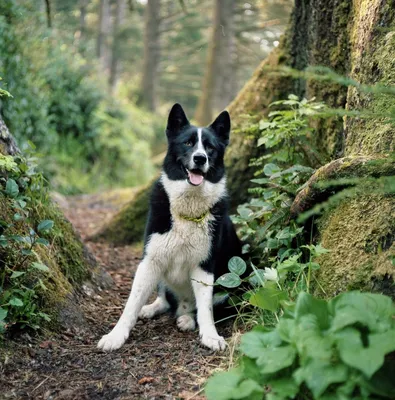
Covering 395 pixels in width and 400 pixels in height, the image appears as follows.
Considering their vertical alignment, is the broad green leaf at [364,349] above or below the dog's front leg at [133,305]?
above

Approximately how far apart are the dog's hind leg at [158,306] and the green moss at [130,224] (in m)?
2.01

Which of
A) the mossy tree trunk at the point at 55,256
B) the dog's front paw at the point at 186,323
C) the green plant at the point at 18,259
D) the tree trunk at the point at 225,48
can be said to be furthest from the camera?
the tree trunk at the point at 225,48

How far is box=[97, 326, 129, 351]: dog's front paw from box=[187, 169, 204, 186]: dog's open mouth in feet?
3.82

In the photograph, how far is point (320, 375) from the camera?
6.75 feet

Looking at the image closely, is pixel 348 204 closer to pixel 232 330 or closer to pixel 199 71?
pixel 232 330

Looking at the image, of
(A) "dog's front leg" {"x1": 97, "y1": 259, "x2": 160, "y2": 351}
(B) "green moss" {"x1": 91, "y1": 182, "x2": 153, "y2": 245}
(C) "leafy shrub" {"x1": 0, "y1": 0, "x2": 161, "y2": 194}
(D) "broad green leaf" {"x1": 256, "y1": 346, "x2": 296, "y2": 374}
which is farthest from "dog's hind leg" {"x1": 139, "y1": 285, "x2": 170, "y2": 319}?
(C) "leafy shrub" {"x1": 0, "y1": 0, "x2": 161, "y2": 194}

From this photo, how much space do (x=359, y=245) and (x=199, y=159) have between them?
1376 mm

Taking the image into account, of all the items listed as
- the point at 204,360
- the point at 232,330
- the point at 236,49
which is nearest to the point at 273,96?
the point at 232,330

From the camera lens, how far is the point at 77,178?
1037cm

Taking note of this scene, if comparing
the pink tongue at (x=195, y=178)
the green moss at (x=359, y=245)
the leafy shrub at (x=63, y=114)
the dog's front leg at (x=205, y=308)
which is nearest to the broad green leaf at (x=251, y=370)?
the green moss at (x=359, y=245)

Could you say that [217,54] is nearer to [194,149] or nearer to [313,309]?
[194,149]

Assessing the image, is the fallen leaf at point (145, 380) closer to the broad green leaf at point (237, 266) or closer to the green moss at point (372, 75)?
the broad green leaf at point (237, 266)

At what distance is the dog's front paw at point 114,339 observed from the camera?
3.46 m

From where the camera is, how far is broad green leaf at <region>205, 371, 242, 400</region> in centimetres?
226
